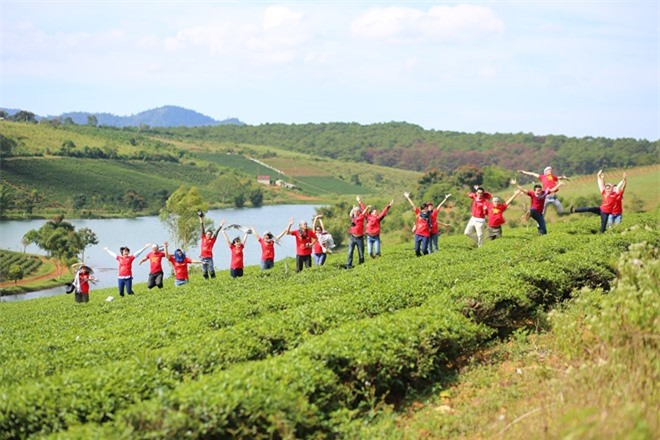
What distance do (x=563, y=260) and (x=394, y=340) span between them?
774cm

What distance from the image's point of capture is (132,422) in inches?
321

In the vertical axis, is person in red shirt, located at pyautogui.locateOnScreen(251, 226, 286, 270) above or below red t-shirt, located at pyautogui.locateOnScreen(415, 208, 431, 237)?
below

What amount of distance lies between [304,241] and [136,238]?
93.9 m

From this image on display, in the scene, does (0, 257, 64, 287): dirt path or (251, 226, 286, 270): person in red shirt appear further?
(0, 257, 64, 287): dirt path

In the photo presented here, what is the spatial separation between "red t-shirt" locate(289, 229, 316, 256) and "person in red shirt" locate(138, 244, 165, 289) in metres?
4.45

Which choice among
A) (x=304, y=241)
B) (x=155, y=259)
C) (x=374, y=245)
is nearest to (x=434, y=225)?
(x=374, y=245)

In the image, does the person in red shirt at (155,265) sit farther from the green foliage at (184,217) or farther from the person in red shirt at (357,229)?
the green foliage at (184,217)

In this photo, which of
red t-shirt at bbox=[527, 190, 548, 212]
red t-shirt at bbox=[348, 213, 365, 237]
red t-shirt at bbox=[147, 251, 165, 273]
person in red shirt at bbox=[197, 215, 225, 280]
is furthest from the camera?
person in red shirt at bbox=[197, 215, 225, 280]

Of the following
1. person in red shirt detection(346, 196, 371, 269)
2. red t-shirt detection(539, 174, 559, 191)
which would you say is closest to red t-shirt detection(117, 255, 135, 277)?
person in red shirt detection(346, 196, 371, 269)

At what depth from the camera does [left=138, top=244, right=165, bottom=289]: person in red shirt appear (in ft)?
76.8

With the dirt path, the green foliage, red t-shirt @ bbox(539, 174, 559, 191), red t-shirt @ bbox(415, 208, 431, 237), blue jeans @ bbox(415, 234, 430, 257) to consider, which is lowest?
the dirt path

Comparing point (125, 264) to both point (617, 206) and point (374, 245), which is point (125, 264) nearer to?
point (374, 245)

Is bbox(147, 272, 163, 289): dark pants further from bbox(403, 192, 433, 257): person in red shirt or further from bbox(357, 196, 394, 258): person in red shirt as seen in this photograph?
bbox(403, 192, 433, 257): person in red shirt

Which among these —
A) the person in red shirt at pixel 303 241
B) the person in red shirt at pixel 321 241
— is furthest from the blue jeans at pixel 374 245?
the person in red shirt at pixel 303 241
